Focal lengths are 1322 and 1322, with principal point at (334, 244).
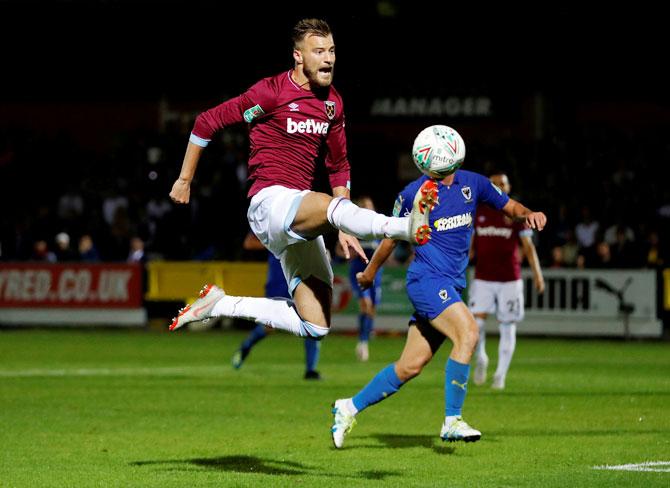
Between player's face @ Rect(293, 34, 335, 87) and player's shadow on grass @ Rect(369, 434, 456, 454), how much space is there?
3207 mm

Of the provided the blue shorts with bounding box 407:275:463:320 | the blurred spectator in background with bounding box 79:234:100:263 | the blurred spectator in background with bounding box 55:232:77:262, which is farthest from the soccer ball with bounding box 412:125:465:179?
the blurred spectator in background with bounding box 55:232:77:262

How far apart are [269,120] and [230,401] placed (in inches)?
224

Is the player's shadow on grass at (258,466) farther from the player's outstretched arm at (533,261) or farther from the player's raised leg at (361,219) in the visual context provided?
the player's outstretched arm at (533,261)

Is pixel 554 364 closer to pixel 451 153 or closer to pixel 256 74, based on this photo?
pixel 451 153

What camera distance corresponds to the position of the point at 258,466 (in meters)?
9.65

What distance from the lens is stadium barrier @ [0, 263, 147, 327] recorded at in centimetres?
2862

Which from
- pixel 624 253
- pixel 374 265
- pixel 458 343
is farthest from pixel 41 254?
pixel 458 343

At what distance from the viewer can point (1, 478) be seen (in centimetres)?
900

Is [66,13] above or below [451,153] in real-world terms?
above

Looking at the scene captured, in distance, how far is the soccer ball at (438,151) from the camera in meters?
9.44

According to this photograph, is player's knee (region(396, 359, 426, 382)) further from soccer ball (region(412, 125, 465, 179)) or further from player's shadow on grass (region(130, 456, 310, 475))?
soccer ball (region(412, 125, 465, 179))

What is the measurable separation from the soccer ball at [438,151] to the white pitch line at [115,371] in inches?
363

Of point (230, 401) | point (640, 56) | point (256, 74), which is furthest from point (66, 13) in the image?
point (230, 401)

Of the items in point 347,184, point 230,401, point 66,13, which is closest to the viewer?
point 347,184
